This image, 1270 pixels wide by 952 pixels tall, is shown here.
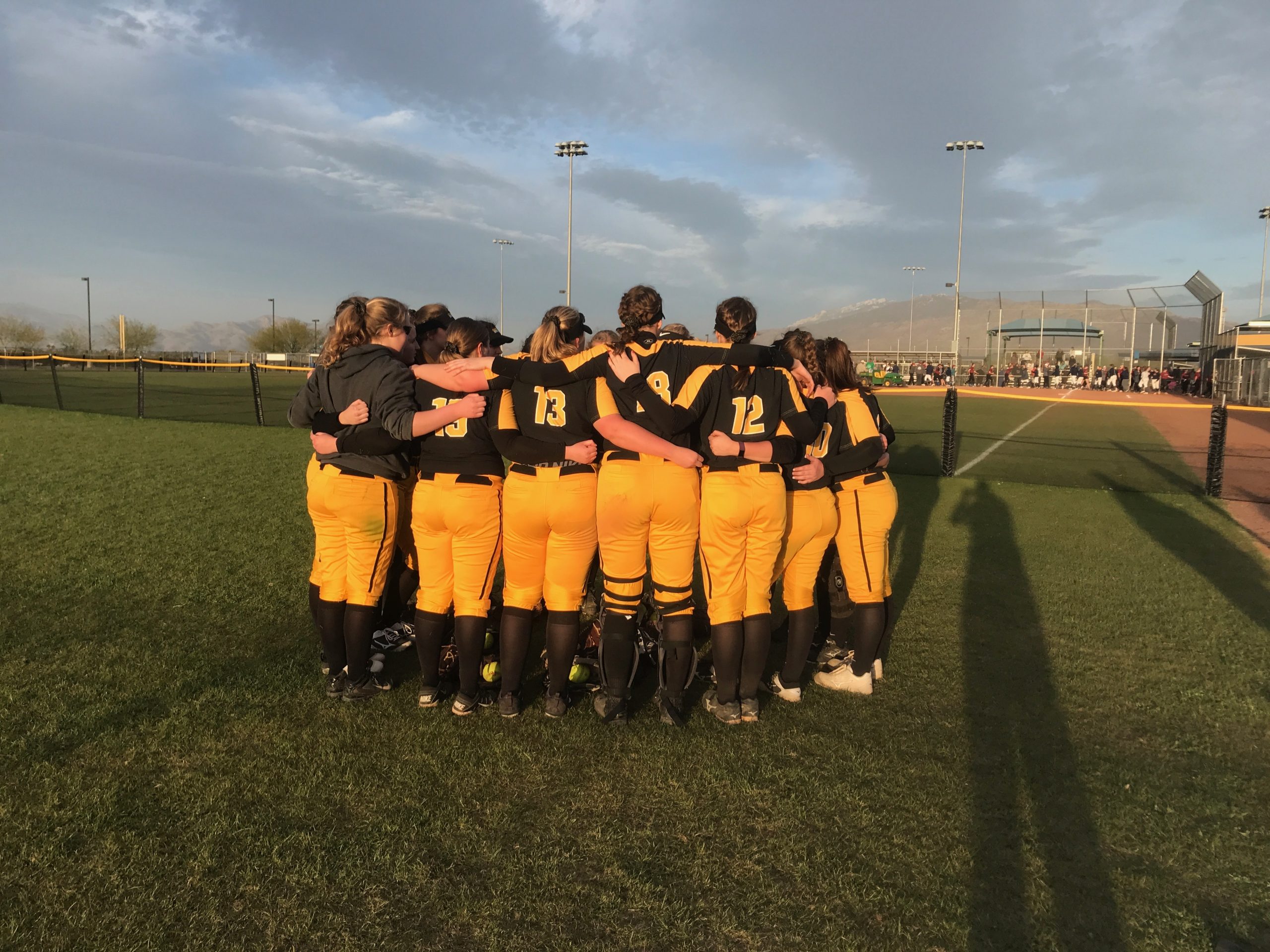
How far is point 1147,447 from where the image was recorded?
15844 millimetres

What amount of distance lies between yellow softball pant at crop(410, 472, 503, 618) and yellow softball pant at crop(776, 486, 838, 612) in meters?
1.50

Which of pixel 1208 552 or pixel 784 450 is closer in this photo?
pixel 784 450

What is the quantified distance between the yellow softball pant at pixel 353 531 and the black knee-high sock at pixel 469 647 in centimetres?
50

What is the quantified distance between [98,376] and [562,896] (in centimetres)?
3964

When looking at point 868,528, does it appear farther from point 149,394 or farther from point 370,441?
point 149,394

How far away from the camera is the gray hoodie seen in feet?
11.8

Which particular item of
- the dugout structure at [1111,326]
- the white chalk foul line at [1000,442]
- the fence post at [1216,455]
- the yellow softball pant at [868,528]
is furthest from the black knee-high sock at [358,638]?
the dugout structure at [1111,326]

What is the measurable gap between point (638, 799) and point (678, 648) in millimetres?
812

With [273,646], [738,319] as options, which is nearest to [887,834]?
[738,319]

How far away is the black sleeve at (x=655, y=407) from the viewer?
3.42 metres

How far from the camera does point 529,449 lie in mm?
3480

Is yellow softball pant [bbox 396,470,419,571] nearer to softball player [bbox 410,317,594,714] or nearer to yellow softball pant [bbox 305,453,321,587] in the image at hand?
softball player [bbox 410,317,594,714]

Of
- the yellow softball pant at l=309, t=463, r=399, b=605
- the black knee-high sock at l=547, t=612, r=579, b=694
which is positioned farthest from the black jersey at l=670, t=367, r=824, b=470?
the yellow softball pant at l=309, t=463, r=399, b=605

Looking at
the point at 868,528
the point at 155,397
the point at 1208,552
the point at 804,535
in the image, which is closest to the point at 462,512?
the point at 804,535
